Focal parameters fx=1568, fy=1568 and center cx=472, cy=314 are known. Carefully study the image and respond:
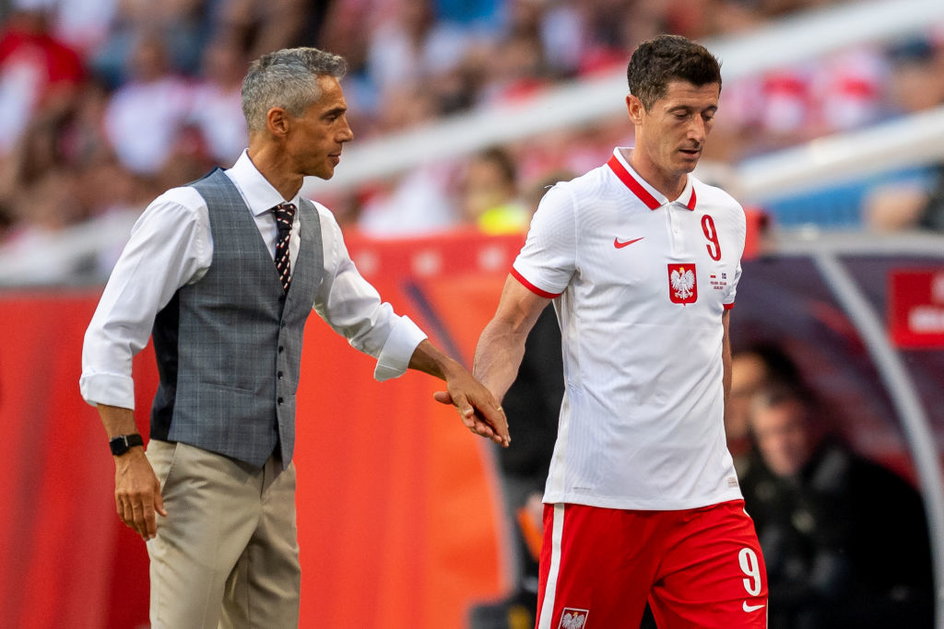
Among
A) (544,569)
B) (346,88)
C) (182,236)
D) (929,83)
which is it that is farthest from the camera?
(346,88)

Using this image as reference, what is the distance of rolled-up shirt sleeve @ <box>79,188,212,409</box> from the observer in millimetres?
3758

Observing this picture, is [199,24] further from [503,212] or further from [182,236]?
[182,236]

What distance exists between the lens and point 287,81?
3986 millimetres

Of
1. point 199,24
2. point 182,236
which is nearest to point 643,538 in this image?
point 182,236

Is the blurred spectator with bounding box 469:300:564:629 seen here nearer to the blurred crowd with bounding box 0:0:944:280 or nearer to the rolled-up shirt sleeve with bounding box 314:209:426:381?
the rolled-up shirt sleeve with bounding box 314:209:426:381

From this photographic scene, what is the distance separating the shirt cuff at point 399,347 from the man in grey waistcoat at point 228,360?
230 mm

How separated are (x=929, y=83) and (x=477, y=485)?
10.8 ft

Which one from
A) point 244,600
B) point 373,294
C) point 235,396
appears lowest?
point 244,600

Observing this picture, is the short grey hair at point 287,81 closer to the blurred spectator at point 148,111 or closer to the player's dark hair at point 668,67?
the player's dark hair at point 668,67

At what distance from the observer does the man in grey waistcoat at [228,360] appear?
3.79 m

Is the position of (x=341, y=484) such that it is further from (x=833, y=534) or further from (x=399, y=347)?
(x=833, y=534)

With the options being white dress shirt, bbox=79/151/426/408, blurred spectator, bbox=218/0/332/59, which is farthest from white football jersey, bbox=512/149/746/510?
blurred spectator, bbox=218/0/332/59

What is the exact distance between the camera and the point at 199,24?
38.6 feet

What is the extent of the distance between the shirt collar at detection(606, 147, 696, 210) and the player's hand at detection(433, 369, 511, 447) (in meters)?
0.64
